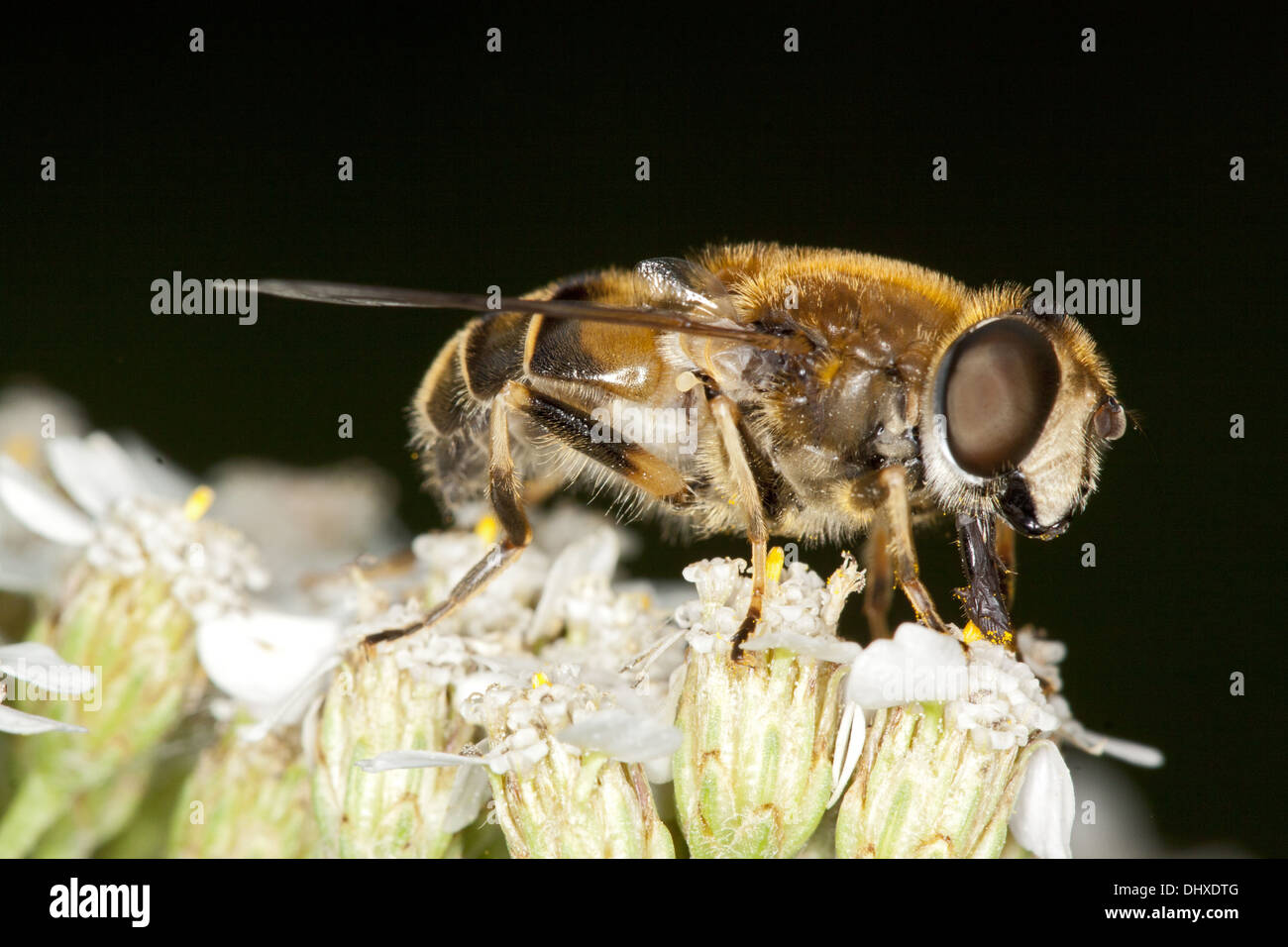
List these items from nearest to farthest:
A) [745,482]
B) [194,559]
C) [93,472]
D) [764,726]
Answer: [764,726] → [745,482] → [194,559] → [93,472]

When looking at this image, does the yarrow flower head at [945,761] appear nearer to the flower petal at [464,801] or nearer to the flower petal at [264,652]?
the flower petal at [464,801]

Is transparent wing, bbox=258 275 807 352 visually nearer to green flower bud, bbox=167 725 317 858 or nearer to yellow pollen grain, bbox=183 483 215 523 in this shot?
yellow pollen grain, bbox=183 483 215 523

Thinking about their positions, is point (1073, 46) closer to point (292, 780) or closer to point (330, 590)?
point (330, 590)

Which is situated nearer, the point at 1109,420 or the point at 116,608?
the point at 1109,420

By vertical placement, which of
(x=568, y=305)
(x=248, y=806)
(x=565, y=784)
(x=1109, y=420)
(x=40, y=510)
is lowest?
(x=248, y=806)

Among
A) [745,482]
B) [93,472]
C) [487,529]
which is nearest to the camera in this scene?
[745,482]

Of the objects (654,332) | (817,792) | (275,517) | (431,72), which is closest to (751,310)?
(654,332)

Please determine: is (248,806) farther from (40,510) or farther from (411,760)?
(40,510)

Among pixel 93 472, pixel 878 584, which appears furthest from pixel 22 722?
pixel 878 584

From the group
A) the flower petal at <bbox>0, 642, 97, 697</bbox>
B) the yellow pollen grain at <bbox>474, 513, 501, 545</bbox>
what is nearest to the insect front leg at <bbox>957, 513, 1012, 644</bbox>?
the yellow pollen grain at <bbox>474, 513, 501, 545</bbox>
